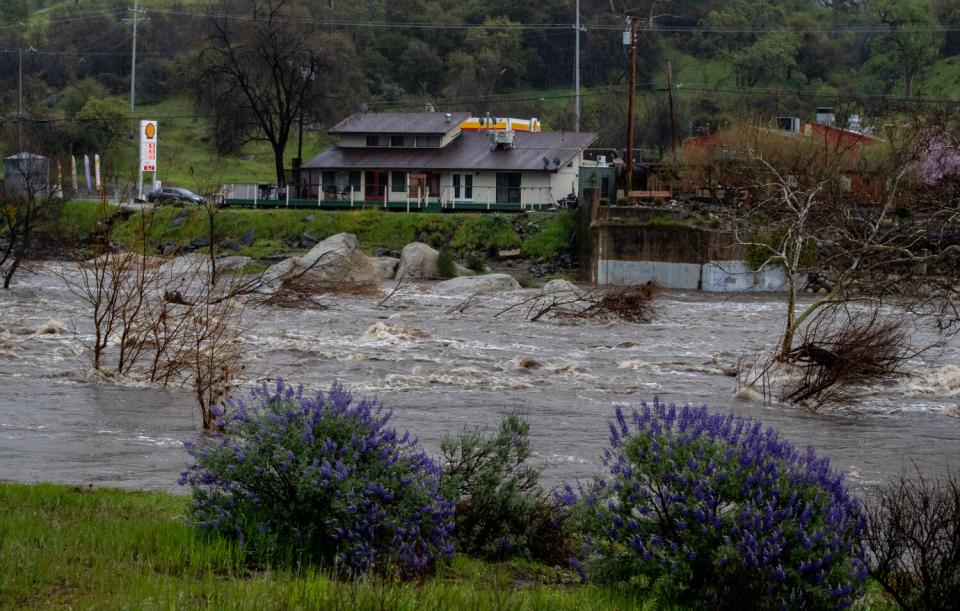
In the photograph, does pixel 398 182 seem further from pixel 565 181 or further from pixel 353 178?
pixel 565 181

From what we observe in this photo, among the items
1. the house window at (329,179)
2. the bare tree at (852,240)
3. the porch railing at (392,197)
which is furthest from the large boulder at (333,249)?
the house window at (329,179)

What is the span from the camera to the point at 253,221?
209ft

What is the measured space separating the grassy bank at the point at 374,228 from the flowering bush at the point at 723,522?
4816 cm

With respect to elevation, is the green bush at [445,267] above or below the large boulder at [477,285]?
above

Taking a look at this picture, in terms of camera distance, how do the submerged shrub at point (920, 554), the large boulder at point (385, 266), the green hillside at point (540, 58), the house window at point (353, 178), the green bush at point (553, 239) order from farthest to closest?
1. the green hillside at point (540, 58)
2. the house window at point (353, 178)
3. the green bush at point (553, 239)
4. the large boulder at point (385, 266)
5. the submerged shrub at point (920, 554)

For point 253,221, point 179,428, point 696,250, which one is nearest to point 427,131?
point 253,221

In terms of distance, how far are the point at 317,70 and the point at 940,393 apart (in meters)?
57.6

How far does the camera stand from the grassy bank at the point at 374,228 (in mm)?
58062

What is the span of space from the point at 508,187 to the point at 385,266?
61.4 ft

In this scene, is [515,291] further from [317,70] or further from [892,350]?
[317,70]

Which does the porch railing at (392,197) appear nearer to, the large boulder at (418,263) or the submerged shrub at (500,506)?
the large boulder at (418,263)

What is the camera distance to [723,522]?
26.5 feet

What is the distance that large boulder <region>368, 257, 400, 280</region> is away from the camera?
5219cm

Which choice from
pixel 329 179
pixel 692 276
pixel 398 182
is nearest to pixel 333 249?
pixel 692 276
